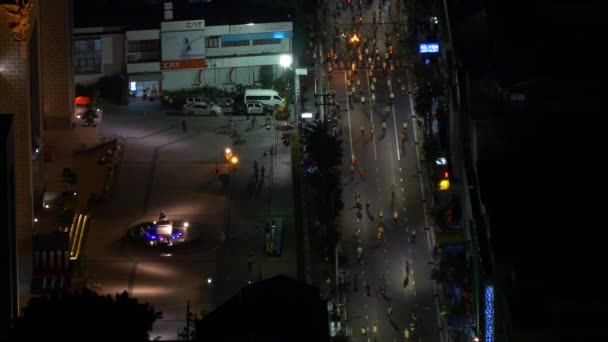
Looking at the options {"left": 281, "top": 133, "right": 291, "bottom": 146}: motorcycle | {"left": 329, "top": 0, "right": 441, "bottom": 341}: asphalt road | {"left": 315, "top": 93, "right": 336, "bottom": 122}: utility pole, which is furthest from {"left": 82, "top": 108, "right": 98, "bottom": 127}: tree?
{"left": 329, "top": 0, "right": 441, "bottom": 341}: asphalt road

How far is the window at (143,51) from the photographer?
122 m

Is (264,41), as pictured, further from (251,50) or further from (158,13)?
(158,13)

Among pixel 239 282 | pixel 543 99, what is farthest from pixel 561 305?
pixel 543 99

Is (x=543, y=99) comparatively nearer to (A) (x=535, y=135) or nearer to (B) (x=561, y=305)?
(A) (x=535, y=135)

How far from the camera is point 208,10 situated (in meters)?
125

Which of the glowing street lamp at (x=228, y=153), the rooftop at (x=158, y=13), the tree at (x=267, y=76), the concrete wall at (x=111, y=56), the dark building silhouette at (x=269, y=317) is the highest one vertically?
the rooftop at (x=158, y=13)

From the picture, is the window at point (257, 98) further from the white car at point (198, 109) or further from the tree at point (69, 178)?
the tree at point (69, 178)

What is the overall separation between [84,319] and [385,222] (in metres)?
33.6

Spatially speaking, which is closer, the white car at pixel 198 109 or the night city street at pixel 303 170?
the night city street at pixel 303 170

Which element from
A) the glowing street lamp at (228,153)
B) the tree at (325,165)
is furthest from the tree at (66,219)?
the tree at (325,165)

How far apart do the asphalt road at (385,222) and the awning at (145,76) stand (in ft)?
33.4

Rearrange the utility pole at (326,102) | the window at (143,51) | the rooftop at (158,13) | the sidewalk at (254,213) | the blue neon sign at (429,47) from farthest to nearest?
the rooftop at (158,13), the window at (143,51), the blue neon sign at (429,47), the utility pole at (326,102), the sidewalk at (254,213)

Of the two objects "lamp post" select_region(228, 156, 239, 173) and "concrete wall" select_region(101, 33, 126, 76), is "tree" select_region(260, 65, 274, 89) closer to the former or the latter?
"concrete wall" select_region(101, 33, 126, 76)

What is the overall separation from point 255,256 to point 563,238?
50.2 feet
